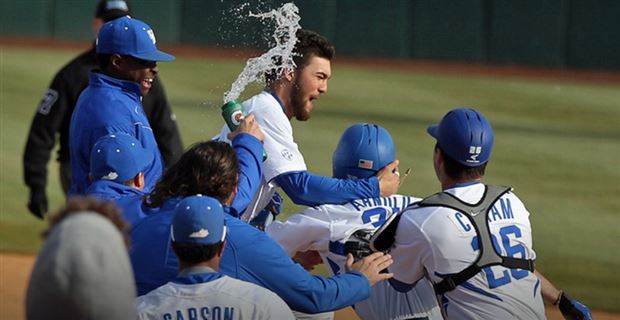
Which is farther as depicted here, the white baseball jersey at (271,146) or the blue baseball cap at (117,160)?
the white baseball jersey at (271,146)

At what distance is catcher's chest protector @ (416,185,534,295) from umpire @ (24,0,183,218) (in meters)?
4.17

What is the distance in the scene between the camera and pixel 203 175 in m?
4.00

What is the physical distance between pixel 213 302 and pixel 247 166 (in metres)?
1.24

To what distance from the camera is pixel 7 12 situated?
2445cm

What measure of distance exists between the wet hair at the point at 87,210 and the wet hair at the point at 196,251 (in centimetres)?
106

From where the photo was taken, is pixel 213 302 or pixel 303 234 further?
pixel 303 234

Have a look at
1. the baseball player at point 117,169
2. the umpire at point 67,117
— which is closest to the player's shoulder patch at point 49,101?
the umpire at point 67,117

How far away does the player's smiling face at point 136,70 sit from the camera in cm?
529

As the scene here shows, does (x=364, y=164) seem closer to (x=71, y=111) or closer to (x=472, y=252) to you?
(x=472, y=252)

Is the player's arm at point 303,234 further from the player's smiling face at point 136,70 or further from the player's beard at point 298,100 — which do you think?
the player's smiling face at point 136,70

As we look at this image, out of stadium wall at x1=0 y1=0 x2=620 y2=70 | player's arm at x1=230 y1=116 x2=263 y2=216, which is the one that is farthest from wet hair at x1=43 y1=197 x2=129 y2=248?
stadium wall at x1=0 y1=0 x2=620 y2=70

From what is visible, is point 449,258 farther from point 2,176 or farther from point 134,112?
point 2,176

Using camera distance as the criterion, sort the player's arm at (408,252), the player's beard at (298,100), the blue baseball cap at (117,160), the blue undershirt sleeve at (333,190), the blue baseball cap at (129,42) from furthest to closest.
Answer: the player's beard at (298,100), the blue baseball cap at (129,42), the blue undershirt sleeve at (333,190), the blue baseball cap at (117,160), the player's arm at (408,252)

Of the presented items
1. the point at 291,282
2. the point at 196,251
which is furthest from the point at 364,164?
the point at 196,251
